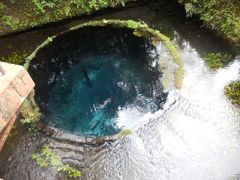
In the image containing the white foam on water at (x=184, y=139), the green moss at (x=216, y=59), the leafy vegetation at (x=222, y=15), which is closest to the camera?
the white foam on water at (x=184, y=139)

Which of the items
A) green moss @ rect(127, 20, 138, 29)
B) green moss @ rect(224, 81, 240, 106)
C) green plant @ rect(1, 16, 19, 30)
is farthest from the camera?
green plant @ rect(1, 16, 19, 30)

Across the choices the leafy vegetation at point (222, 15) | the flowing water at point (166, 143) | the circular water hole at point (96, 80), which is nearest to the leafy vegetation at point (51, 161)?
the flowing water at point (166, 143)

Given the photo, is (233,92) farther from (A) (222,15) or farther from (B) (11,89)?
(B) (11,89)

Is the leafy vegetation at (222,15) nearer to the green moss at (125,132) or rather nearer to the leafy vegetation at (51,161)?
the green moss at (125,132)

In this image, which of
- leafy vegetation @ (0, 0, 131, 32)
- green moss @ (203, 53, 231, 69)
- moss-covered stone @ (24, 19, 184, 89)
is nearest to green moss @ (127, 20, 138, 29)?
moss-covered stone @ (24, 19, 184, 89)

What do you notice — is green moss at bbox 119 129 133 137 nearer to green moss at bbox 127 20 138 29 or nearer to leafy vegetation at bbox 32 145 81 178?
leafy vegetation at bbox 32 145 81 178

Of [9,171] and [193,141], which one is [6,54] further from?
[193,141]

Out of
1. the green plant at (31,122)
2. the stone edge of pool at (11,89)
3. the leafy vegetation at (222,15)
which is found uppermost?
the stone edge of pool at (11,89)
